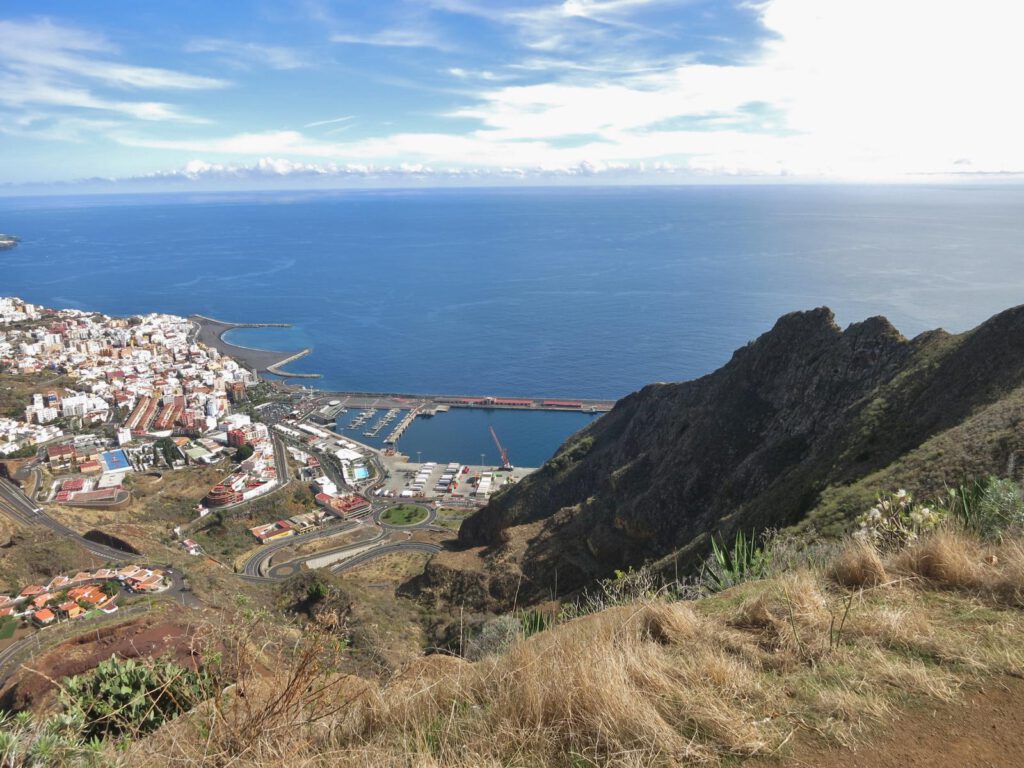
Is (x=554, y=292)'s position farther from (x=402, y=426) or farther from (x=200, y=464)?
(x=200, y=464)

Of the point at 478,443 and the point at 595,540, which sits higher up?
the point at 595,540

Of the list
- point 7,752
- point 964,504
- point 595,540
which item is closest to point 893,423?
point 595,540

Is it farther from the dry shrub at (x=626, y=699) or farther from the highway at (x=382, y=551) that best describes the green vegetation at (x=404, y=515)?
the dry shrub at (x=626, y=699)

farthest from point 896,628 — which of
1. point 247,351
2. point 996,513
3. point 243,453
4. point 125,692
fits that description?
point 247,351

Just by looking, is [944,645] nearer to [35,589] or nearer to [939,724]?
[939,724]

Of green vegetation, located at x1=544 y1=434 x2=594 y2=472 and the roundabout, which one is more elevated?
green vegetation, located at x1=544 y1=434 x2=594 y2=472

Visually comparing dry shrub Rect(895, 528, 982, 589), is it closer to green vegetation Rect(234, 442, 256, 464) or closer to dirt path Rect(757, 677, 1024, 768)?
dirt path Rect(757, 677, 1024, 768)

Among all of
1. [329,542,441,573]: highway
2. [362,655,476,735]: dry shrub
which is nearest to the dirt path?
[362,655,476,735]: dry shrub
